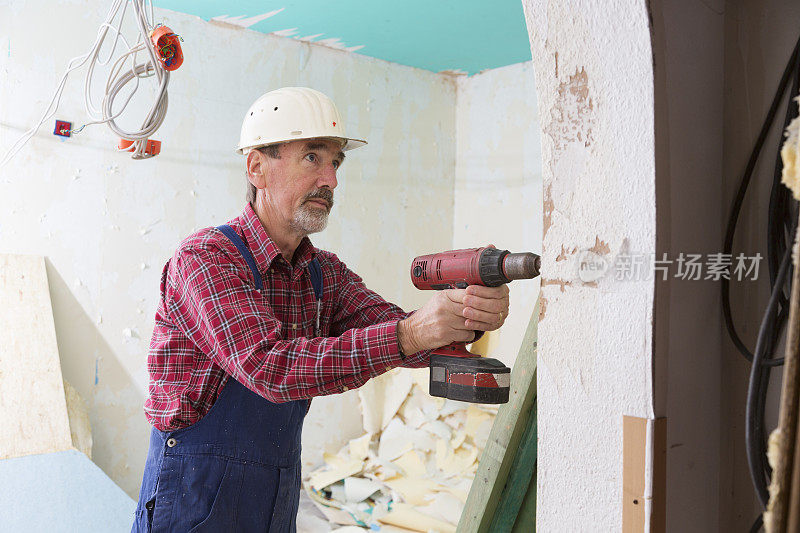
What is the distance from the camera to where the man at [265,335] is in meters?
1.32

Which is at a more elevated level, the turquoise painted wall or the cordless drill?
the turquoise painted wall

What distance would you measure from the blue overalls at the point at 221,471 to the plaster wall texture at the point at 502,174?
2.62 meters

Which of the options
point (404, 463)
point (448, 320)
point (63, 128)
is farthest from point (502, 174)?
point (448, 320)

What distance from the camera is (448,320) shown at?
131 centimetres

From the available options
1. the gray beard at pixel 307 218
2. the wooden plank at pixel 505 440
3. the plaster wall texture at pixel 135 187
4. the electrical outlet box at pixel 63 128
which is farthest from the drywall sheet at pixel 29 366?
the wooden plank at pixel 505 440

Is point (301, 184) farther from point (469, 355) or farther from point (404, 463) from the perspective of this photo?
point (404, 463)

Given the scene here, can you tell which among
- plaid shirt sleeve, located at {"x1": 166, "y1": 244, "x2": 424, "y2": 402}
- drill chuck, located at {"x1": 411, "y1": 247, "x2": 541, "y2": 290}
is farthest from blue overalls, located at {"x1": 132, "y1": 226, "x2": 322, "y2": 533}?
drill chuck, located at {"x1": 411, "y1": 247, "x2": 541, "y2": 290}

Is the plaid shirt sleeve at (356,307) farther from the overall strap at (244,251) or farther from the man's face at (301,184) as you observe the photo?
the overall strap at (244,251)

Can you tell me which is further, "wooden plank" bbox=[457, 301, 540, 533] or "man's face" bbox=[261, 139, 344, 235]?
"man's face" bbox=[261, 139, 344, 235]

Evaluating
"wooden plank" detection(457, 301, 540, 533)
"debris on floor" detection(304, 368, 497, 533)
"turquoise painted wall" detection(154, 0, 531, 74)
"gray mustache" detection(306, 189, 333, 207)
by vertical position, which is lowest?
"debris on floor" detection(304, 368, 497, 533)

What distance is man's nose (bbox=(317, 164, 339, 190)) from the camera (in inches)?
70.9

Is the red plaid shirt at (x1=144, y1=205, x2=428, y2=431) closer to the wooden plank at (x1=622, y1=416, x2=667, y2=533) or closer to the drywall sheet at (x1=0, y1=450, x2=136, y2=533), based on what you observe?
the wooden plank at (x1=622, y1=416, x2=667, y2=533)

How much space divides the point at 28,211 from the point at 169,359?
1.94 metres

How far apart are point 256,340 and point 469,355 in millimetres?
475
